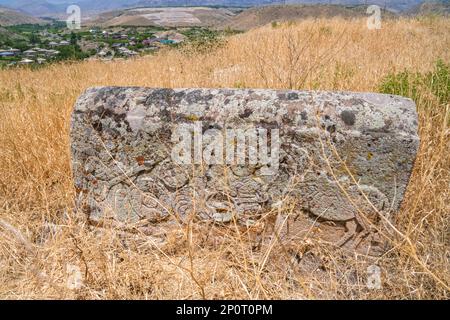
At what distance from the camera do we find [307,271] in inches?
78.0

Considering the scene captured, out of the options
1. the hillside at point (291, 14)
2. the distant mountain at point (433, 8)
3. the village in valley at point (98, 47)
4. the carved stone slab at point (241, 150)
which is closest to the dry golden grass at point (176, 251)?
the carved stone slab at point (241, 150)

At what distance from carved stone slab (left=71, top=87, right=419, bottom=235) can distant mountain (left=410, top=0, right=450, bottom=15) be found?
10.2 meters

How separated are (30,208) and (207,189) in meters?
1.69

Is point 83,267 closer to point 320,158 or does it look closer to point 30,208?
point 30,208

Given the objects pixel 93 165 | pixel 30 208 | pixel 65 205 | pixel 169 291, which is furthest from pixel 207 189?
pixel 30 208

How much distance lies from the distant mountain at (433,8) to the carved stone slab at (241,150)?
10245 mm

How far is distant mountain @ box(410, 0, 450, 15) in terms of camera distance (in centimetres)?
977

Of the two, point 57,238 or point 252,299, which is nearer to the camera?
point 252,299

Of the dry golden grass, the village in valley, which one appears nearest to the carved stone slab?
the dry golden grass

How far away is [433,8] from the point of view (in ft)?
33.1

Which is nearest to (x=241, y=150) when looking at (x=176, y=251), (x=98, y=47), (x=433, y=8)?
(x=176, y=251)

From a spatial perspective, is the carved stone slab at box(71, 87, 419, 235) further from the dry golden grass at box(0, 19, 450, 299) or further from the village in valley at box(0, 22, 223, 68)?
the village in valley at box(0, 22, 223, 68)

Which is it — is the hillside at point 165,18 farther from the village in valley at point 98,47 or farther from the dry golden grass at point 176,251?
the dry golden grass at point 176,251

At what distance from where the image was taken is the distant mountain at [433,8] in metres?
9.77
